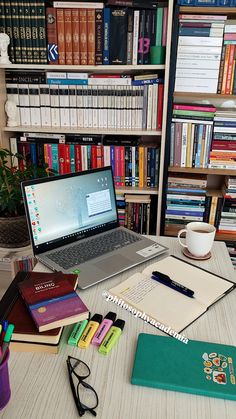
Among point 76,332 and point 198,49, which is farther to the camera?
point 198,49

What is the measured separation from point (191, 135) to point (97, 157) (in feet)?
1.82

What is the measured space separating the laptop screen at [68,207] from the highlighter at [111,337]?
1.45 ft

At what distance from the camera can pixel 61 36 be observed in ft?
6.34

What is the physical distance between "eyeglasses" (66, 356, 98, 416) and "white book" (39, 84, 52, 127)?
62.4 inches

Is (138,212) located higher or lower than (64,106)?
lower

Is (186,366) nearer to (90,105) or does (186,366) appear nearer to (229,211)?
(229,211)

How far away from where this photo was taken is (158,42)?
1904 millimetres

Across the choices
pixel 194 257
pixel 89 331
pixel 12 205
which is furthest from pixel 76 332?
pixel 12 205

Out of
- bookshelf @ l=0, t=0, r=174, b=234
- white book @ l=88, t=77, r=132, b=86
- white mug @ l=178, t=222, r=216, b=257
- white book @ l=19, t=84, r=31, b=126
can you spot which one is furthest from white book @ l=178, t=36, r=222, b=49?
white mug @ l=178, t=222, r=216, b=257

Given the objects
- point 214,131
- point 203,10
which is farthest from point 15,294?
point 203,10

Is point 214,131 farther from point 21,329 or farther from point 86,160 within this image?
point 21,329

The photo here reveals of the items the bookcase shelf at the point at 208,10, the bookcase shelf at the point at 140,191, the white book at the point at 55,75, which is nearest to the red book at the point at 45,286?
the bookcase shelf at the point at 140,191

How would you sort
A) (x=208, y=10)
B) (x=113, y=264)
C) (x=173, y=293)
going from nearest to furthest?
(x=173, y=293) → (x=113, y=264) → (x=208, y=10)

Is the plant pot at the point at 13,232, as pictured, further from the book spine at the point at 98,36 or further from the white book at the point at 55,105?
the book spine at the point at 98,36
